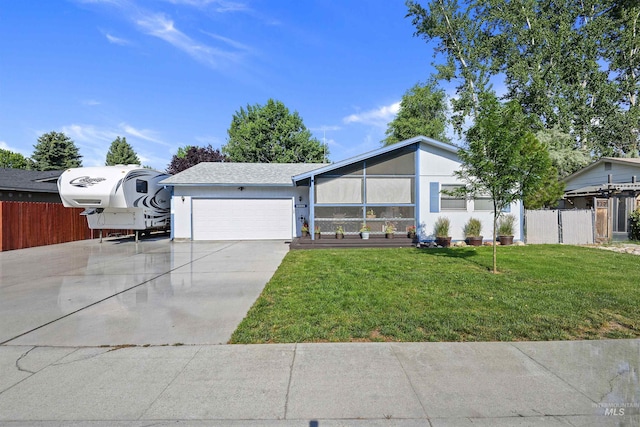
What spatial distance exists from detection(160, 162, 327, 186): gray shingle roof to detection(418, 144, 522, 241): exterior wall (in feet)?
19.1

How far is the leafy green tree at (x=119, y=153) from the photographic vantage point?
44750 mm

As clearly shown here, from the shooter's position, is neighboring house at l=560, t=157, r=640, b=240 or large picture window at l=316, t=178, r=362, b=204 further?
large picture window at l=316, t=178, r=362, b=204

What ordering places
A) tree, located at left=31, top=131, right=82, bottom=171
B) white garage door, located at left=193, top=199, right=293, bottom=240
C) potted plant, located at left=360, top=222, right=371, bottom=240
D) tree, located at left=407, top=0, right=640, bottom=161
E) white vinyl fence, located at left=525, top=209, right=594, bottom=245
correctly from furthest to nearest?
tree, located at left=31, top=131, right=82, bottom=171, tree, located at left=407, top=0, right=640, bottom=161, white garage door, located at left=193, top=199, right=293, bottom=240, white vinyl fence, located at left=525, top=209, right=594, bottom=245, potted plant, located at left=360, top=222, right=371, bottom=240

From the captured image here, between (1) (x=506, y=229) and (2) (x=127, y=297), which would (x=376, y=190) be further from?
(2) (x=127, y=297)

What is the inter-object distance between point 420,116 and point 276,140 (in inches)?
620

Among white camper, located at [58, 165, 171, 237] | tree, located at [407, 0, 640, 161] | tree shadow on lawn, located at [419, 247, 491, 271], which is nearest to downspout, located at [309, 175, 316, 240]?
tree shadow on lawn, located at [419, 247, 491, 271]

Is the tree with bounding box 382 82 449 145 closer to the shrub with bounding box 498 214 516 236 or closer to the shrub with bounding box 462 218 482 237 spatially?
the shrub with bounding box 498 214 516 236

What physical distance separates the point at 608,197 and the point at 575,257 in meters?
7.02

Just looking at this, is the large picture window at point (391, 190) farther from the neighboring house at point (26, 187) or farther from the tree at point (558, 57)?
the neighboring house at point (26, 187)

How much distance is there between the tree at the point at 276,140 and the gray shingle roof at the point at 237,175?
12860 mm

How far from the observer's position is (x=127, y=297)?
5.76 meters

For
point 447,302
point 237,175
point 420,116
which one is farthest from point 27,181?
point 420,116

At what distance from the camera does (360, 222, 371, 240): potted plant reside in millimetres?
12693

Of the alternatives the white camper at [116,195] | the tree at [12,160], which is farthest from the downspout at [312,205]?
the tree at [12,160]
